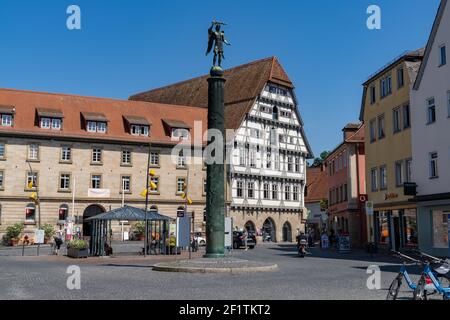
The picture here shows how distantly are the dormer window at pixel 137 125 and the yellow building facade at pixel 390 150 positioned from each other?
27015mm

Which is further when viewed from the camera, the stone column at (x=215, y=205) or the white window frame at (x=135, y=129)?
the white window frame at (x=135, y=129)

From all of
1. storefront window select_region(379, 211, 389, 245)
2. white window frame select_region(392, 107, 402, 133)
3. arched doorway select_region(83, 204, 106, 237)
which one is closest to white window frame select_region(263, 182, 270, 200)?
arched doorway select_region(83, 204, 106, 237)

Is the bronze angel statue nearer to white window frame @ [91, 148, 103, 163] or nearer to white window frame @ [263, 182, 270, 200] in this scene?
white window frame @ [91, 148, 103, 163]

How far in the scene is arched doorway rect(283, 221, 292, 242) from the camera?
69500mm

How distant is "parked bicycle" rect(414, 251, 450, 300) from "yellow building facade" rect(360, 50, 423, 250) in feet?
73.2

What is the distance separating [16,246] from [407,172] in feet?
114

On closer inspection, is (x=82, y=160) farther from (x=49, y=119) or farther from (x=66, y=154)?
(x=49, y=119)

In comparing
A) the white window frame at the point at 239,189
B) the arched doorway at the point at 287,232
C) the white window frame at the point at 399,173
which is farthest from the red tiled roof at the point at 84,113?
the white window frame at the point at 399,173

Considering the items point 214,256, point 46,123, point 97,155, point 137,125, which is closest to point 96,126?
point 97,155

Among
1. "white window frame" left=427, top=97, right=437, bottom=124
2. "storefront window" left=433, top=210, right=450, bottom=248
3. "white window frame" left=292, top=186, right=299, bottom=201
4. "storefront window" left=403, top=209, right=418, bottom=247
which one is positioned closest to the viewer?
"storefront window" left=433, top=210, right=450, bottom=248

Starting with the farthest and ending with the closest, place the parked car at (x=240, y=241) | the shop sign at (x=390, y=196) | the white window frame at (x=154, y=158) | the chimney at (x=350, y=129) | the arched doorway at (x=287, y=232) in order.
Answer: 1. the arched doorway at (x=287, y=232)
2. the white window frame at (x=154, y=158)
3. the chimney at (x=350, y=129)
4. the parked car at (x=240, y=241)
5. the shop sign at (x=390, y=196)

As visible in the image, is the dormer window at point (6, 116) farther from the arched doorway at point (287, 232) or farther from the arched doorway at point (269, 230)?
the arched doorway at point (287, 232)

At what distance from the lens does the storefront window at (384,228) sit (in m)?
38.2

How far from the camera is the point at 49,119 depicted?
5741 cm
